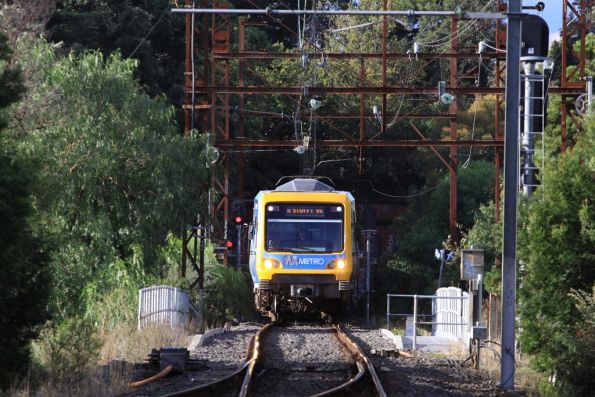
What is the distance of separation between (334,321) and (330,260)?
282 centimetres

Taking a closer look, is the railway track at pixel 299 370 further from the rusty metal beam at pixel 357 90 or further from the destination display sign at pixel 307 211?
the rusty metal beam at pixel 357 90

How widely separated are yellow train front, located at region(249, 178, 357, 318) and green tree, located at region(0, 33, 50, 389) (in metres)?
12.6

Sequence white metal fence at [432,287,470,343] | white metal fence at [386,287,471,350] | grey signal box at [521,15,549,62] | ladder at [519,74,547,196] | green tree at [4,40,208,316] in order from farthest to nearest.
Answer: green tree at [4,40,208,316]
ladder at [519,74,547,196]
grey signal box at [521,15,549,62]
white metal fence at [432,287,470,343]
white metal fence at [386,287,471,350]

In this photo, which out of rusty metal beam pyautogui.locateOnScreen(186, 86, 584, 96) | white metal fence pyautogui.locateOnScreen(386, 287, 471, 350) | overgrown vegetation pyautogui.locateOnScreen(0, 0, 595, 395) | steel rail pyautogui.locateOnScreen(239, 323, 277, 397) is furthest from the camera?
rusty metal beam pyautogui.locateOnScreen(186, 86, 584, 96)

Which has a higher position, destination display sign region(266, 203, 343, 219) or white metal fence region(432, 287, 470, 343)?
destination display sign region(266, 203, 343, 219)

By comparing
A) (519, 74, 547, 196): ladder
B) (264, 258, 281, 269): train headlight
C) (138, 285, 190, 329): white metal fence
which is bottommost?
(138, 285, 190, 329): white metal fence

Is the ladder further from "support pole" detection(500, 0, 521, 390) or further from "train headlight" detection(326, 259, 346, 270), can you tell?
"support pole" detection(500, 0, 521, 390)

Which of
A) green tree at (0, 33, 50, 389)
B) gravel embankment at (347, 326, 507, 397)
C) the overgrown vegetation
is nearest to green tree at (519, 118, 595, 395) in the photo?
the overgrown vegetation

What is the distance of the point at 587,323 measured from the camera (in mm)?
16453

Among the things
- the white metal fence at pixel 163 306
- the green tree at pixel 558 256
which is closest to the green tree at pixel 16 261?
the green tree at pixel 558 256

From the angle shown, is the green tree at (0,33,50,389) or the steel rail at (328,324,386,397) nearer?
the green tree at (0,33,50,389)

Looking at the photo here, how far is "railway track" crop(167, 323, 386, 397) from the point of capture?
584 inches

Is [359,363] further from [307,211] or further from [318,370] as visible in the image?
[307,211]

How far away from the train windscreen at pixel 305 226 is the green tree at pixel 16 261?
42.7 feet
